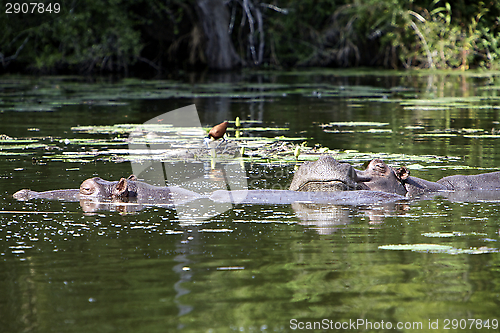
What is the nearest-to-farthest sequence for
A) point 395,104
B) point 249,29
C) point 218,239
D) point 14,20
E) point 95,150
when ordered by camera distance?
point 218,239 < point 95,150 < point 395,104 < point 14,20 < point 249,29

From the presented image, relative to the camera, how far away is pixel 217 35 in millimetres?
29500

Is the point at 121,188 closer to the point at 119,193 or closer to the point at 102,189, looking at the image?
the point at 119,193

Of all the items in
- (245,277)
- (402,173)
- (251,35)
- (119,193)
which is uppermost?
(251,35)

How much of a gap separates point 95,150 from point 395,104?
8.20 meters

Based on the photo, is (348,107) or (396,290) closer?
(396,290)

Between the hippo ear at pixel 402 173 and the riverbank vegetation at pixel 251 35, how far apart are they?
2074 centimetres

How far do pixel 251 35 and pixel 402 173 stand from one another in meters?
23.3

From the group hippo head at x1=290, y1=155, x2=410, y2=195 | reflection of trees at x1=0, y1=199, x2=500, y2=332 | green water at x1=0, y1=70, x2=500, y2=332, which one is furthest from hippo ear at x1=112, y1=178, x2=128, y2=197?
hippo head at x1=290, y1=155, x2=410, y2=195

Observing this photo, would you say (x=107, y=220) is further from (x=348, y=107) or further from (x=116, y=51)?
(x=116, y=51)

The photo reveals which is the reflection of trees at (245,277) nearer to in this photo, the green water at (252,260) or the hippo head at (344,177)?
the green water at (252,260)

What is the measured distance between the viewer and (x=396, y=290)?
161 inches

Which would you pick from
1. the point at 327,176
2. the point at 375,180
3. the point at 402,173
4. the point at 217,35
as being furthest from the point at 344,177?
the point at 217,35

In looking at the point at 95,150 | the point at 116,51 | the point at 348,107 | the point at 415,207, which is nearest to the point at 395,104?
the point at 348,107

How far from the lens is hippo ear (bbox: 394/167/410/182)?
6.55 meters
